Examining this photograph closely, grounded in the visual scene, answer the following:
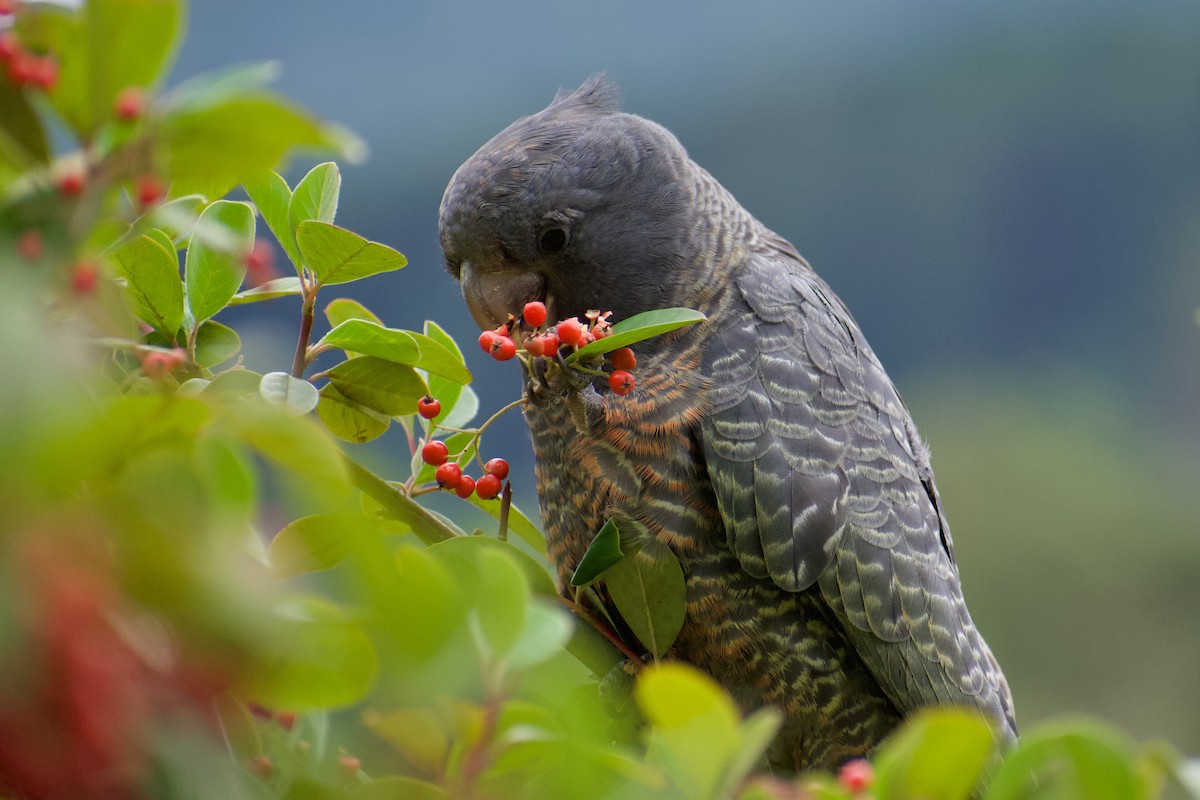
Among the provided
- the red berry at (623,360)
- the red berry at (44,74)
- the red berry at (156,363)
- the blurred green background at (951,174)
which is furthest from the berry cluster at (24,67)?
the blurred green background at (951,174)

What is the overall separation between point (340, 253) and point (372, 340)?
Answer: 0.06 meters

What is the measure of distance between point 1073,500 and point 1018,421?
4.04 ft

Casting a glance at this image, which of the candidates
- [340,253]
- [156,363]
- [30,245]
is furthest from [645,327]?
[30,245]

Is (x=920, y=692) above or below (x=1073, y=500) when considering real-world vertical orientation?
above

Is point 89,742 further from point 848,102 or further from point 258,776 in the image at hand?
point 848,102

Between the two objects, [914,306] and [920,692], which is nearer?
[920,692]

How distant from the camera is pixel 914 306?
11391mm

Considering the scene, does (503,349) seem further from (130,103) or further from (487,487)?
(130,103)

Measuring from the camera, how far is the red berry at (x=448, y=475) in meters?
0.78

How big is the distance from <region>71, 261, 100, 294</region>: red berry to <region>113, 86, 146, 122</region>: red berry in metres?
0.04

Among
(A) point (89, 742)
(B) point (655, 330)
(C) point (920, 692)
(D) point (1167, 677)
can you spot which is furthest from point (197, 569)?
(D) point (1167, 677)

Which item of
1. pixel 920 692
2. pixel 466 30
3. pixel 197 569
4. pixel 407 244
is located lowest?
pixel 407 244

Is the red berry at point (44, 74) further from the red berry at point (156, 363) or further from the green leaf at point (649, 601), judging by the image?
the green leaf at point (649, 601)

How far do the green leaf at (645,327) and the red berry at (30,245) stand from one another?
1.33 feet
